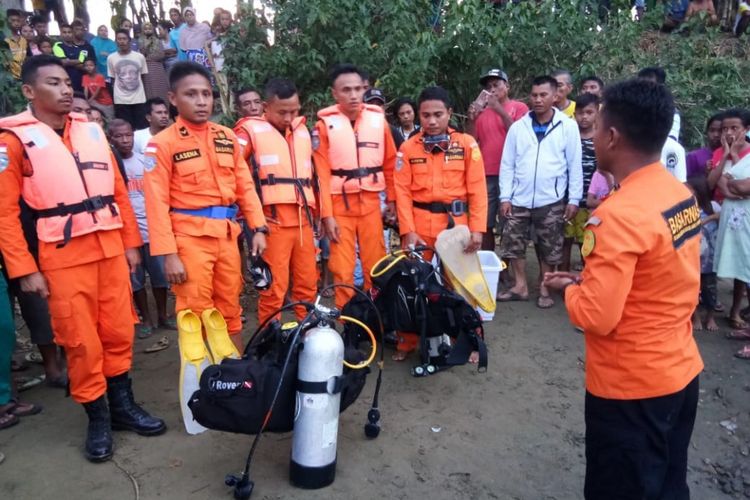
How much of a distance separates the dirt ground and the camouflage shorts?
144cm

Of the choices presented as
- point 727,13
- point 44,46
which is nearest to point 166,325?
point 44,46

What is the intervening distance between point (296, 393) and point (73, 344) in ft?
4.48

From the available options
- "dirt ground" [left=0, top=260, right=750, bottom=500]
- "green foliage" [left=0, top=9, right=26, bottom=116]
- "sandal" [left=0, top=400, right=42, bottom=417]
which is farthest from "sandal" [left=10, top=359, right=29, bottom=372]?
"green foliage" [left=0, top=9, right=26, bottom=116]

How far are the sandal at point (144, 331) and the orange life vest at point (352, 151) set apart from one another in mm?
2212

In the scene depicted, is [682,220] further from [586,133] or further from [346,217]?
[586,133]

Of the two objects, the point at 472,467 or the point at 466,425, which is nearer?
the point at 472,467

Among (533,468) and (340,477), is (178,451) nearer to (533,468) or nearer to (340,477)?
(340,477)

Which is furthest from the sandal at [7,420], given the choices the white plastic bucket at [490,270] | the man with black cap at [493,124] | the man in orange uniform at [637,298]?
the man with black cap at [493,124]

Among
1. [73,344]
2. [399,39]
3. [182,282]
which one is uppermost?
[399,39]

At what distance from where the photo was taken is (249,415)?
8.86 ft

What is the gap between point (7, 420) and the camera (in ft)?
11.8

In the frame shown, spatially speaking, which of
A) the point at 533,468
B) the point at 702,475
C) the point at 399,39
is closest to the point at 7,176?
the point at 533,468

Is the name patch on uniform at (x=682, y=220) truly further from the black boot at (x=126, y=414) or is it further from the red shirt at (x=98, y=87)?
the red shirt at (x=98, y=87)

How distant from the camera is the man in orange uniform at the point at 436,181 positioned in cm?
441
